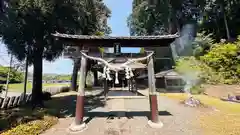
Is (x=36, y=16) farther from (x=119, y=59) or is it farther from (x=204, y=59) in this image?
(x=204, y=59)

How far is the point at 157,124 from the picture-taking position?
777 centimetres

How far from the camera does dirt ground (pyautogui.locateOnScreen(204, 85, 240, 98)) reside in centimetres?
1656

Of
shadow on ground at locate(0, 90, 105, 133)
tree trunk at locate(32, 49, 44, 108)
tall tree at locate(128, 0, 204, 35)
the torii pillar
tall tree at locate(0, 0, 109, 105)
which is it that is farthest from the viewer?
tall tree at locate(128, 0, 204, 35)

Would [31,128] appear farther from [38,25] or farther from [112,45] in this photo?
[38,25]

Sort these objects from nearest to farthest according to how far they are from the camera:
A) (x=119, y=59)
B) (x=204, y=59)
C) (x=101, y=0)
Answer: (x=119, y=59) < (x=101, y=0) < (x=204, y=59)

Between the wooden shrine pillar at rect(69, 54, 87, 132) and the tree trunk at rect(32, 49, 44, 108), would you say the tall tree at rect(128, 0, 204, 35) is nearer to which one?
the tree trunk at rect(32, 49, 44, 108)

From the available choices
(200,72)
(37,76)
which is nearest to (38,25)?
(37,76)

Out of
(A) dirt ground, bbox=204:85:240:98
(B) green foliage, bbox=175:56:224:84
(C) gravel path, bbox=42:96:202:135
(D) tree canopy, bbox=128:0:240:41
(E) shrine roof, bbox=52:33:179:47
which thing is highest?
(D) tree canopy, bbox=128:0:240:41

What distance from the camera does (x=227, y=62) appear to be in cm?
1900

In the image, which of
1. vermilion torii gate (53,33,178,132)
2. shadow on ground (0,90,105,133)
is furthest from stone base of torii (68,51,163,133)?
shadow on ground (0,90,105,133)

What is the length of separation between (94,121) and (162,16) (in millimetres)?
24070

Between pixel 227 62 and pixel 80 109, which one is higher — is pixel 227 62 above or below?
above

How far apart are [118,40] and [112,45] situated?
390 mm

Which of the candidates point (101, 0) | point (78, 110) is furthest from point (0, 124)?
point (101, 0)
